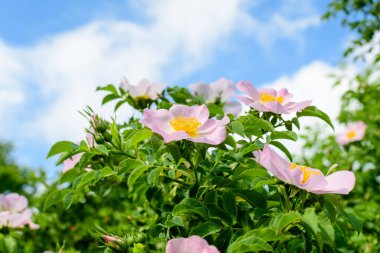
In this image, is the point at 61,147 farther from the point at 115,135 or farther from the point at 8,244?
the point at 8,244

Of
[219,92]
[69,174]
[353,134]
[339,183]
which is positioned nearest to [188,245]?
[339,183]

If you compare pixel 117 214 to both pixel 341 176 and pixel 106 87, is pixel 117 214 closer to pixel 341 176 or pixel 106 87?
pixel 106 87

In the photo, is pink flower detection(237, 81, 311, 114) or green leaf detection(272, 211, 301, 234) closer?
green leaf detection(272, 211, 301, 234)

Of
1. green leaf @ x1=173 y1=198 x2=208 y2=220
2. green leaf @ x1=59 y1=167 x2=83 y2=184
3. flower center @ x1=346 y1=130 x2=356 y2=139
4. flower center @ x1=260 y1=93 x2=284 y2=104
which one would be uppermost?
flower center @ x1=346 y1=130 x2=356 y2=139

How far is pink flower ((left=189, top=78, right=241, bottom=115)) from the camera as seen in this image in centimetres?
182

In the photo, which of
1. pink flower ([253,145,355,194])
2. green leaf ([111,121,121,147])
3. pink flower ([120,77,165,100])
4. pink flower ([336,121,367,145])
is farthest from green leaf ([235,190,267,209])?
pink flower ([336,121,367,145])

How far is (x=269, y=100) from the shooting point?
1341mm

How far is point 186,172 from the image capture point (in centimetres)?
117

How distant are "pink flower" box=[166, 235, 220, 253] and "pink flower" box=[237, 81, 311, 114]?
45 cm

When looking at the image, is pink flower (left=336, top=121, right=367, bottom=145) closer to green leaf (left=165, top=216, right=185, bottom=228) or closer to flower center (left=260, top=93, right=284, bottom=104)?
flower center (left=260, top=93, right=284, bottom=104)

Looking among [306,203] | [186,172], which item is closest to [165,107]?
[186,172]

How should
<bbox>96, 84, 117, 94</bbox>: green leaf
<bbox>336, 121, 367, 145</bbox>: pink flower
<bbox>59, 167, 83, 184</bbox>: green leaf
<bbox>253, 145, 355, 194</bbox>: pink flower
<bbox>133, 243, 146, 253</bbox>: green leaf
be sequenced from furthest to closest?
<bbox>336, 121, 367, 145</bbox>: pink flower, <bbox>96, 84, 117, 94</bbox>: green leaf, <bbox>59, 167, 83, 184</bbox>: green leaf, <bbox>133, 243, 146, 253</bbox>: green leaf, <bbox>253, 145, 355, 194</bbox>: pink flower

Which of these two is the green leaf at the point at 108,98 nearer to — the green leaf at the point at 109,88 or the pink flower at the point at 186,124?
the green leaf at the point at 109,88

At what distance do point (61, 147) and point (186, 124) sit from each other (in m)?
0.34
